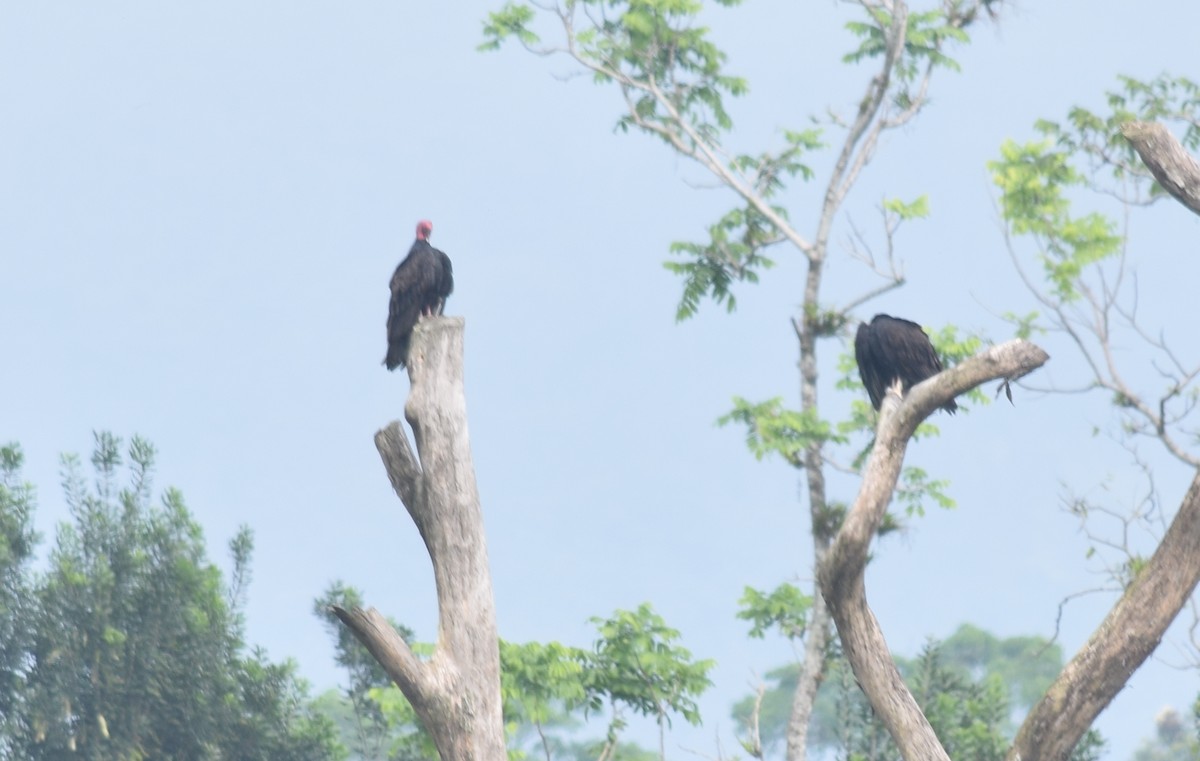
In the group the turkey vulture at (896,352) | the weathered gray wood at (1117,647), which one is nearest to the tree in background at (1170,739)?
the turkey vulture at (896,352)

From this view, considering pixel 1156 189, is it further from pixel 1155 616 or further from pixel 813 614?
pixel 1155 616

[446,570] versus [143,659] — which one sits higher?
[143,659]

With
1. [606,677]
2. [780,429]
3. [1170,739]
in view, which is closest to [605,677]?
[606,677]

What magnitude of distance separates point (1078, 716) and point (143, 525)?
14.8 meters

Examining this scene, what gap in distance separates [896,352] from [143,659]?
12.6 metres

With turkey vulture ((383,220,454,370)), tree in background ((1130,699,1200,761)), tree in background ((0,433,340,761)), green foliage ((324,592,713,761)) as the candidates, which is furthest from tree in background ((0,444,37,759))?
tree in background ((1130,699,1200,761))

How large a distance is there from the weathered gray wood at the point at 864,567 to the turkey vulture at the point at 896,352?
1.62 meters

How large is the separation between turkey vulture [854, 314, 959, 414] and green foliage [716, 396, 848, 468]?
8.79 metres

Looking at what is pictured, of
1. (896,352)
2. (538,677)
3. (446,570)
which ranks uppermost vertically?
(538,677)

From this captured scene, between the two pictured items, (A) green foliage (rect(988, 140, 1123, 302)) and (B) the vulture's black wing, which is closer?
(B) the vulture's black wing

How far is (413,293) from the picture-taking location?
9141mm

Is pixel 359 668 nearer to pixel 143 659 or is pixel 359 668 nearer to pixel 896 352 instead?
pixel 143 659

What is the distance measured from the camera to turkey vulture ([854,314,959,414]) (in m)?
9.00

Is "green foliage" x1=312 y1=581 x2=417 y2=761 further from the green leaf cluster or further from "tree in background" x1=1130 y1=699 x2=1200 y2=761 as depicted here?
"tree in background" x1=1130 y1=699 x2=1200 y2=761
